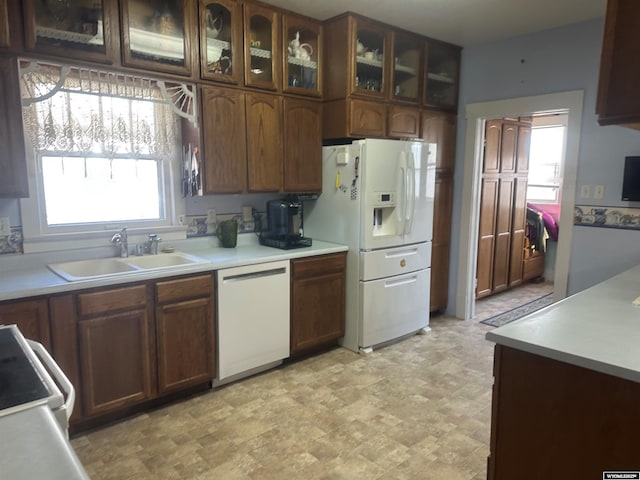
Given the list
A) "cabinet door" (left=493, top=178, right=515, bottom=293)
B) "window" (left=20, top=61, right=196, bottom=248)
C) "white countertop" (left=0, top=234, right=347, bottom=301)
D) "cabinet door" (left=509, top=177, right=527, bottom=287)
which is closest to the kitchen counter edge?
"white countertop" (left=0, top=234, right=347, bottom=301)

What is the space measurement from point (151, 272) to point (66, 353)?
0.58m

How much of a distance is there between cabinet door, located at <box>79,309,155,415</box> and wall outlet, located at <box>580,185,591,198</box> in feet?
10.8

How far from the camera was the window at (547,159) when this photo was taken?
20.6 feet

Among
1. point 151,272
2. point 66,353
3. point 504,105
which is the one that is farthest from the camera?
point 504,105

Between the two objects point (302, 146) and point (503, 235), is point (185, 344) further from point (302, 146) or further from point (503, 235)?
point (503, 235)

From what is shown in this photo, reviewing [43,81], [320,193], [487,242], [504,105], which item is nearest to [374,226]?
[320,193]

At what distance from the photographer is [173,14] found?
2.69 m

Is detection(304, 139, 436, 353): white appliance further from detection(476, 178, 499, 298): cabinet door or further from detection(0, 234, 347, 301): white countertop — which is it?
detection(476, 178, 499, 298): cabinet door

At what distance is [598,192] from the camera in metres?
3.34

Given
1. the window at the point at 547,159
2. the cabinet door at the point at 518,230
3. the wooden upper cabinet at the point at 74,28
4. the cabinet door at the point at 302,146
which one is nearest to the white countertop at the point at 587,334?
the cabinet door at the point at 302,146

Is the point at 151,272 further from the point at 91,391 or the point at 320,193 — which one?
the point at 320,193

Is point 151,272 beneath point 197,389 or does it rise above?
above

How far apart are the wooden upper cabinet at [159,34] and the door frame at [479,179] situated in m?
2.62

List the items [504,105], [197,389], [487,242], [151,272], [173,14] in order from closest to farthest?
[151,272], [173,14], [197,389], [504,105], [487,242]
